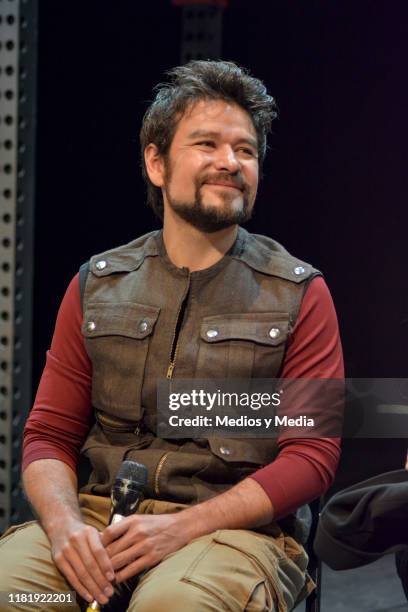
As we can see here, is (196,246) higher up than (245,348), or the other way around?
(196,246)

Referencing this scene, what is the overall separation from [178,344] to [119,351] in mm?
122

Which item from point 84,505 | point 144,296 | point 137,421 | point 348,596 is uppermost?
point 144,296

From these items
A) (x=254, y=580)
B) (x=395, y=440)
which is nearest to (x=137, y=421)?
(x=254, y=580)

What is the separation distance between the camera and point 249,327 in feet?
6.75

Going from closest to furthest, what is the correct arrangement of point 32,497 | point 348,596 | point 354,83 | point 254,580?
1. point 254,580
2. point 32,497
3. point 348,596
4. point 354,83

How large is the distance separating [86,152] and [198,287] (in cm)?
187

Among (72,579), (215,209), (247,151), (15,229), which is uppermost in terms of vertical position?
(247,151)

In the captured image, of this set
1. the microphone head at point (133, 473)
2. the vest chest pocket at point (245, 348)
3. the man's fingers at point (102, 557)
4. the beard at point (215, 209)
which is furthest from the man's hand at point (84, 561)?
the beard at point (215, 209)

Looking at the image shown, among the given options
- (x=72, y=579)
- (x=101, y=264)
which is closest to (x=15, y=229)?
(x=101, y=264)

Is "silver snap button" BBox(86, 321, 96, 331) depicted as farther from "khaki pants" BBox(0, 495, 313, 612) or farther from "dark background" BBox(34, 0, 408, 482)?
"dark background" BBox(34, 0, 408, 482)

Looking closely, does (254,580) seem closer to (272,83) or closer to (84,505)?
(84,505)

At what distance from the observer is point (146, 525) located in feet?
6.00

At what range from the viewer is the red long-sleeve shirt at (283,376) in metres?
1.93

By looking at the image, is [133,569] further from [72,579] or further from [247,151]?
[247,151]
